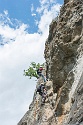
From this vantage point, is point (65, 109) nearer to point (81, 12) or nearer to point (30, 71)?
point (81, 12)

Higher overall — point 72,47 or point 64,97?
point 72,47

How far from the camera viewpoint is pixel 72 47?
85.9 ft

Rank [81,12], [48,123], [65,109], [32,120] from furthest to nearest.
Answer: [32,120], [81,12], [48,123], [65,109]

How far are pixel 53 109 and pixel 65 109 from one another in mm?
3253

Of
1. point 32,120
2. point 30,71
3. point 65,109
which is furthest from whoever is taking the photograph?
point 30,71

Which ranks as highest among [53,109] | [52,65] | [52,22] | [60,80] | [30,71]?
[30,71]

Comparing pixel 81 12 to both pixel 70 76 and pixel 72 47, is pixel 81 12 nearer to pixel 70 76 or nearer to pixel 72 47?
pixel 72 47

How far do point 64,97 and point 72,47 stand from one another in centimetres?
493

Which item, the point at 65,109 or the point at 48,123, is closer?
the point at 65,109

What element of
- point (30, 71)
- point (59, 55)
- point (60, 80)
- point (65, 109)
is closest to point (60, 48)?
point (59, 55)

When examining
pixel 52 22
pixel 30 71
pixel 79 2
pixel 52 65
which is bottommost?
pixel 52 65

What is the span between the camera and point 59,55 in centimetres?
2808

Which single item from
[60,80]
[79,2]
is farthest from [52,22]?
[60,80]

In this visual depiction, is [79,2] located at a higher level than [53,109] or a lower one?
higher
